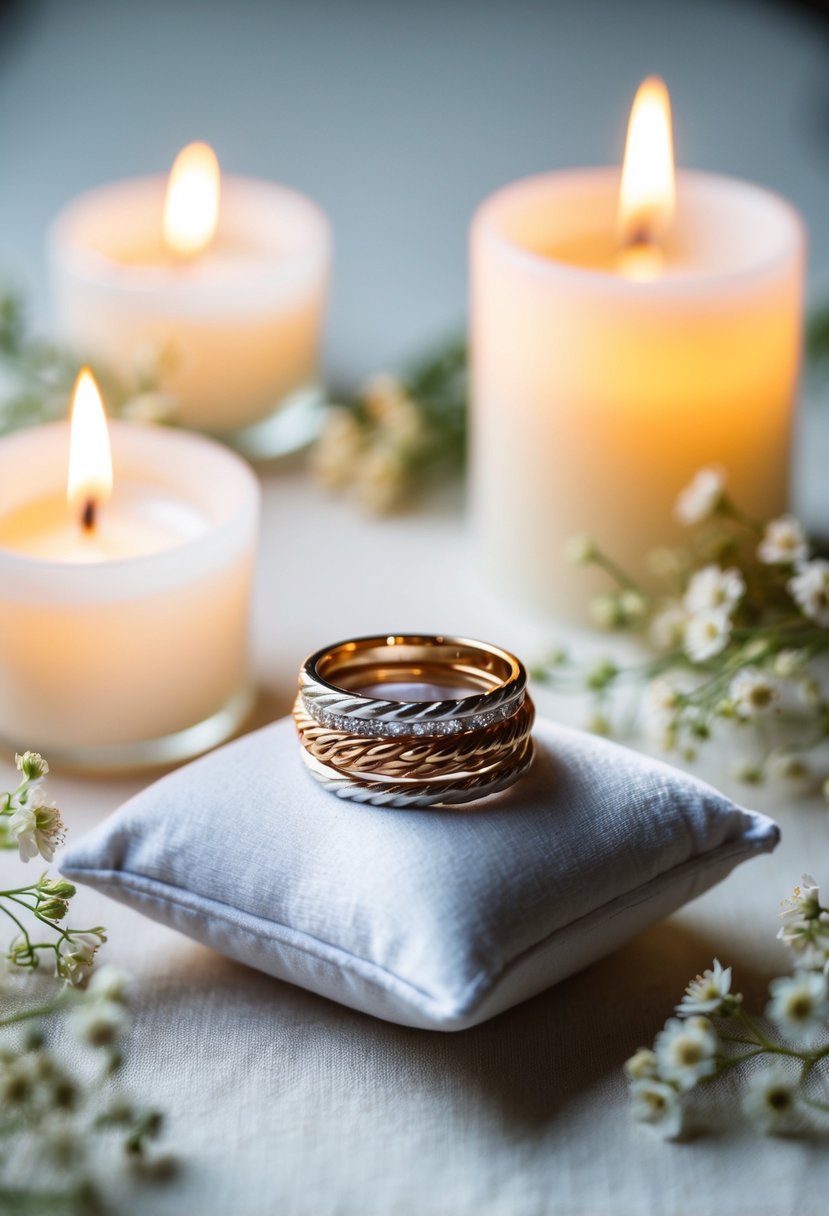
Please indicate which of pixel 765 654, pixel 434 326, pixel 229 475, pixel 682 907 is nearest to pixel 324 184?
pixel 434 326

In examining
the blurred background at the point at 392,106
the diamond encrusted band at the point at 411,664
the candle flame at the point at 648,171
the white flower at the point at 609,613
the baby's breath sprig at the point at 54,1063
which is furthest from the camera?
the blurred background at the point at 392,106

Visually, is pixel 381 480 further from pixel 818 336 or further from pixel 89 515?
pixel 818 336

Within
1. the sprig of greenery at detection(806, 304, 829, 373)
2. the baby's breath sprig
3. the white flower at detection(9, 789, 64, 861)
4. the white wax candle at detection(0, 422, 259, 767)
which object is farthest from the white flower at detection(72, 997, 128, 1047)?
the sprig of greenery at detection(806, 304, 829, 373)

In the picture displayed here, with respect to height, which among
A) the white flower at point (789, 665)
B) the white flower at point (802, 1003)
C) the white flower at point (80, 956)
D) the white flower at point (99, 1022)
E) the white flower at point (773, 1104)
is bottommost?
the white flower at point (773, 1104)

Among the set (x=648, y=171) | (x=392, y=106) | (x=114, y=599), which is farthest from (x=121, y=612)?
(x=392, y=106)

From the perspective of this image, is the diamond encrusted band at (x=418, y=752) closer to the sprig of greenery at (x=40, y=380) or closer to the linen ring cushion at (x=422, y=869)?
the linen ring cushion at (x=422, y=869)

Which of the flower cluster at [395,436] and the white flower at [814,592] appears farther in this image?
the flower cluster at [395,436]

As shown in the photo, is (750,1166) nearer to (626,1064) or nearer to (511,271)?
(626,1064)

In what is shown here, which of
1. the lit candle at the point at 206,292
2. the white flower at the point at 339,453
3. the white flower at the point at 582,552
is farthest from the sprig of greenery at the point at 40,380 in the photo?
the white flower at the point at 582,552
